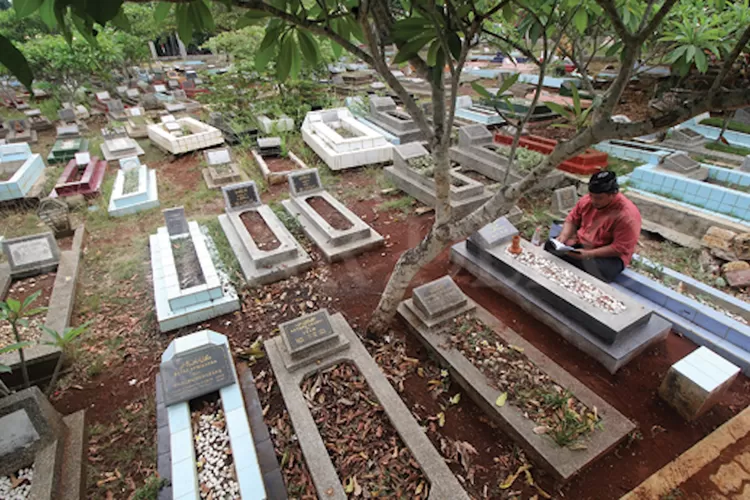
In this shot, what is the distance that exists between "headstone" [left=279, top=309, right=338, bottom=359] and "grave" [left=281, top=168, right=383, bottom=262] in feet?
5.28

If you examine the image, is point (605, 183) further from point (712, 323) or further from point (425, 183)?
point (425, 183)

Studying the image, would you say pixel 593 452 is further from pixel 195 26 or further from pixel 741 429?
pixel 195 26

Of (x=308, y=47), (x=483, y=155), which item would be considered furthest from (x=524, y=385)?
(x=483, y=155)

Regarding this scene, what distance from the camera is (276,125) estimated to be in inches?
381

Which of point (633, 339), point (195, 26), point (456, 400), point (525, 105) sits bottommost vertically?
point (456, 400)

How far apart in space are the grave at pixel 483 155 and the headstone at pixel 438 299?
3.71 metres

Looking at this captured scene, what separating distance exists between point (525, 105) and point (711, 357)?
8.97 meters

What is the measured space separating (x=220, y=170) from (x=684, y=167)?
8.41 meters

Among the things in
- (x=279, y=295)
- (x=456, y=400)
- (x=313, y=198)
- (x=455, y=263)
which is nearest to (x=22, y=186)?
(x=313, y=198)

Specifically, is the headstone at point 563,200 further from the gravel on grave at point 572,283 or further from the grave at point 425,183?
the gravel on grave at point 572,283

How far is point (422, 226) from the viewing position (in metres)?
6.29

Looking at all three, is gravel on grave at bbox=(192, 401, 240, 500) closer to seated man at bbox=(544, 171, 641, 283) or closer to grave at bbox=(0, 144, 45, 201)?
seated man at bbox=(544, 171, 641, 283)

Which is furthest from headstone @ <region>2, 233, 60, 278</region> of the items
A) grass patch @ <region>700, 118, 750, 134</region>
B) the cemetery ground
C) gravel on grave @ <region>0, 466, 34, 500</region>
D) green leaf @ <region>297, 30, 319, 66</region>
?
grass patch @ <region>700, 118, 750, 134</region>

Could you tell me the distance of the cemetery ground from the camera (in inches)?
118
